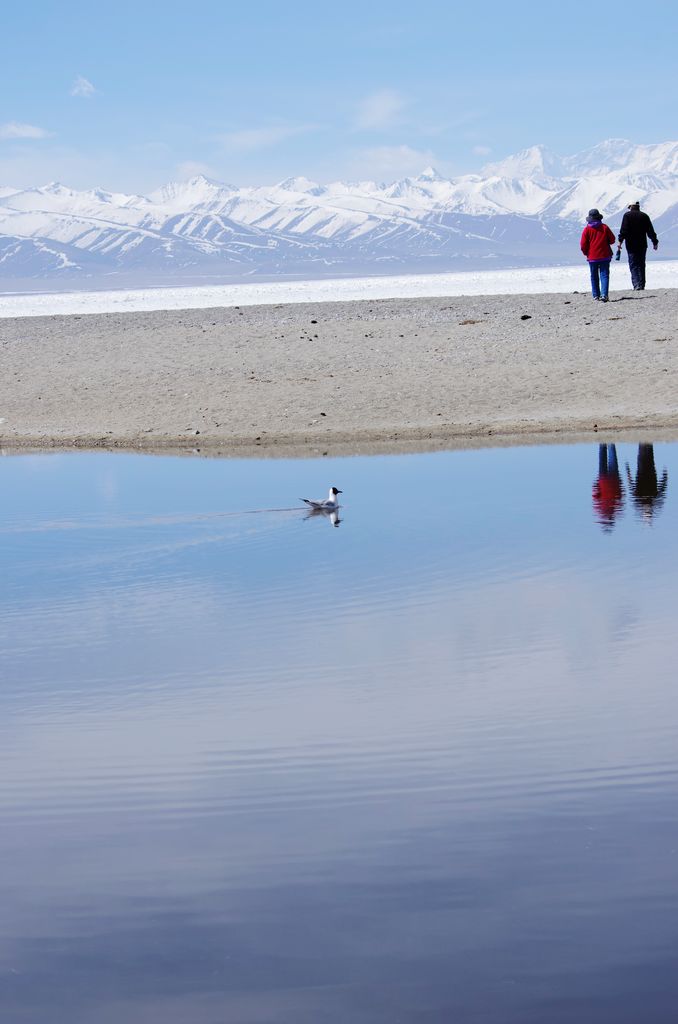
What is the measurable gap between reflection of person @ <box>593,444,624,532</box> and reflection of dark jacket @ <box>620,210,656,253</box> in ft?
37.2

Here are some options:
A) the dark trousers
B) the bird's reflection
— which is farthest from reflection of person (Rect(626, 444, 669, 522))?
the dark trousers

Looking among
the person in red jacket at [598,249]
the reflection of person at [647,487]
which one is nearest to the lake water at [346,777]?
the reflection of person at [647,487]

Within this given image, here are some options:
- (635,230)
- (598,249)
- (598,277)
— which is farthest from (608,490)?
(635,230)

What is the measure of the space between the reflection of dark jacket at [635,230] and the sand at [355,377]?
1.01 meters

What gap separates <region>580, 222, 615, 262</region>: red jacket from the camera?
25984mm

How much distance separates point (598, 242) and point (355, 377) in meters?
6.52

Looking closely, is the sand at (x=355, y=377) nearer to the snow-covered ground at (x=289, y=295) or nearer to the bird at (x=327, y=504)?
the bird at (x=327, y=504)

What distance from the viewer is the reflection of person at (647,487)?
40.7 ft

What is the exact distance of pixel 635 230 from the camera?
2683 centimetres

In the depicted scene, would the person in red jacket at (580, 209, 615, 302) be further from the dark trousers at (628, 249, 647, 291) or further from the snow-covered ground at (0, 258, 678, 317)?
the snow-covered ground at (0, 258, 678, 317)

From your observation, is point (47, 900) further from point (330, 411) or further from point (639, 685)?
point (330, 411)

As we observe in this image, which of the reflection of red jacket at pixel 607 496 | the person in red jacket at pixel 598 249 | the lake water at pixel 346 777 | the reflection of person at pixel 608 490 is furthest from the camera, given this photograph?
the person in red jacket at pixel 598 249

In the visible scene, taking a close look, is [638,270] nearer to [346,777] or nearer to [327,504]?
[327,504]

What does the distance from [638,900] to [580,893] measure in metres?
0.19
